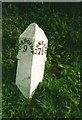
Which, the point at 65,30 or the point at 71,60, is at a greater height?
the point at 65,30

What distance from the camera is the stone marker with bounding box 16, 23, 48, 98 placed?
4180mm

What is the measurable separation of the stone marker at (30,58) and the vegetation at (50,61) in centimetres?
15

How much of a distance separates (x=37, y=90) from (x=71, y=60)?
91 cm

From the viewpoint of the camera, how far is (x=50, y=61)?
489 centimetres

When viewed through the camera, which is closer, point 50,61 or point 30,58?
point 30,58

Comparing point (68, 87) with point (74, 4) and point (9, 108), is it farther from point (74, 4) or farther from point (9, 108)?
point (74, 4)

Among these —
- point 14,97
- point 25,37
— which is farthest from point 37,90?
point 25,37

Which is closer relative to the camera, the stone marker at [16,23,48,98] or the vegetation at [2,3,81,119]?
the stone marker at [16,23,48,98]

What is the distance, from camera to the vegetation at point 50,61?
429cm

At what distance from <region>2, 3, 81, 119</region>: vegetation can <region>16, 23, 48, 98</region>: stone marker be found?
0.15m

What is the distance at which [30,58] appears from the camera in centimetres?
418

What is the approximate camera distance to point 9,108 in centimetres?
431

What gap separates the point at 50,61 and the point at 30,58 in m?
0.77

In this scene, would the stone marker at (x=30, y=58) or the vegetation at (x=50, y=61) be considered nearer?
the stone marker at (x=30, y=58)
